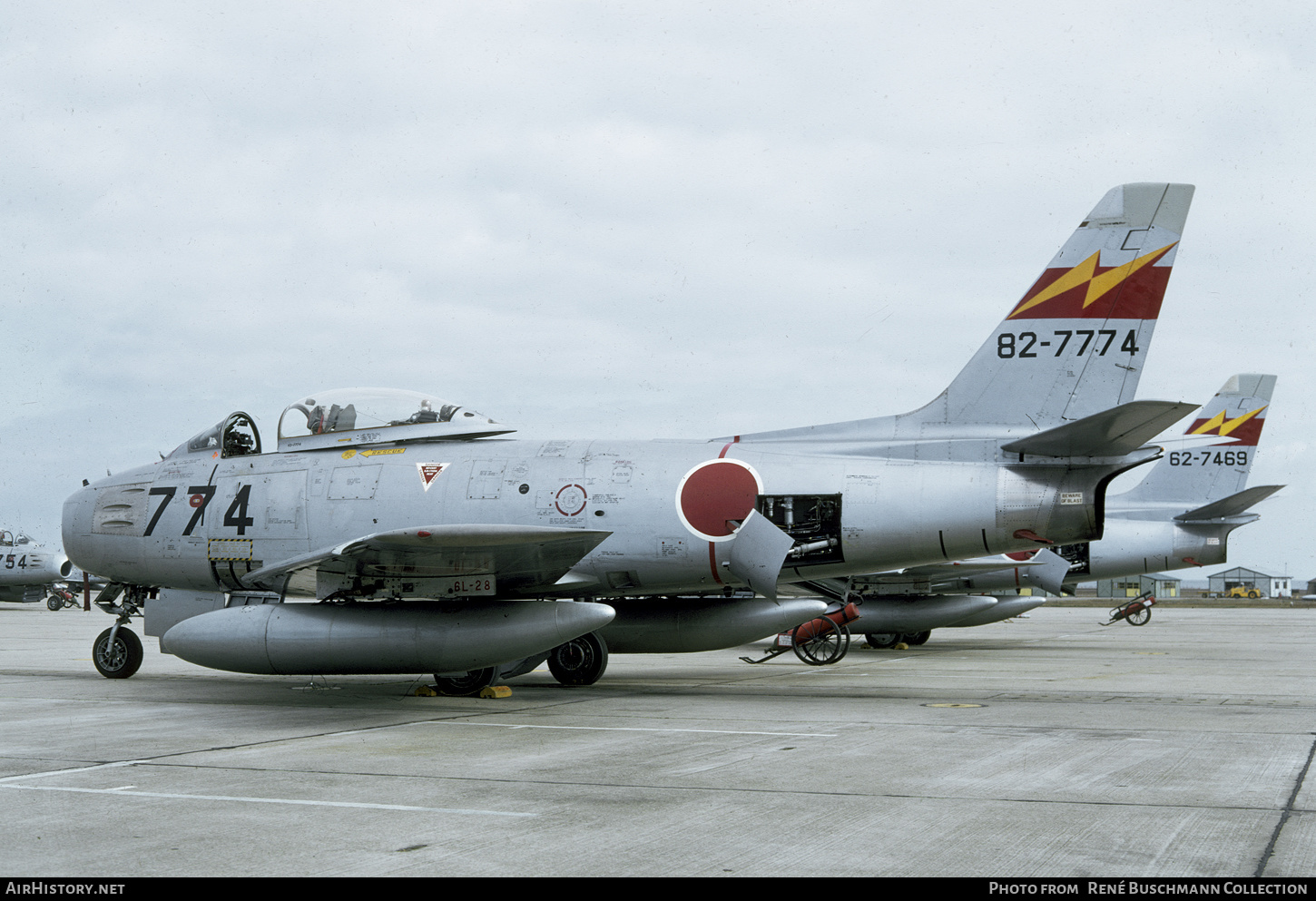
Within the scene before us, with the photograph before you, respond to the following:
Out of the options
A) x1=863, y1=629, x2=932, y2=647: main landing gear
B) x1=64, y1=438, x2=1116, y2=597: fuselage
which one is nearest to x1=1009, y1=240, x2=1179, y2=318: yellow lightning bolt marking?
x1=64, y1=438, x2=1116, y2=597: fuselage

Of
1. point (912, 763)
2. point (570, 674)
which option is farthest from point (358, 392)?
point (912, 763)

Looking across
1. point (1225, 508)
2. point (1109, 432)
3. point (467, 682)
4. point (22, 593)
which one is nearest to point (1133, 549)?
point (1225, 508)

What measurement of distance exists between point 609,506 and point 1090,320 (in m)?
5.59

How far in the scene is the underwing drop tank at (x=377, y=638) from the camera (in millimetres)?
11289

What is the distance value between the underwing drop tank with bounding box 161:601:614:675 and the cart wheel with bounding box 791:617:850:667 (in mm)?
7667

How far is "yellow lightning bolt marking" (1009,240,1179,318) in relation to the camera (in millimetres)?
12062

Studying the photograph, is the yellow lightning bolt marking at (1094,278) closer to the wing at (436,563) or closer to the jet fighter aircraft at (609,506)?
the jet fighter aircraft at (609,506)

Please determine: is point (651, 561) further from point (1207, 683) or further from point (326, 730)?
point (1207, 683)

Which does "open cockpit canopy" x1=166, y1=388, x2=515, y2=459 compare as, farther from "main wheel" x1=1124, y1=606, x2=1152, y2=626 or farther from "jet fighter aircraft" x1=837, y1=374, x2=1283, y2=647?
"main wheel" x1=1124, y1=606, x2=1152, y2=626

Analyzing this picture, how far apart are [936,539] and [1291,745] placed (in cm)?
384

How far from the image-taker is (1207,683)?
15266 mm

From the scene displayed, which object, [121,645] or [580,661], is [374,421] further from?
[121,645]

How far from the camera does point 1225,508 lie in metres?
26.5

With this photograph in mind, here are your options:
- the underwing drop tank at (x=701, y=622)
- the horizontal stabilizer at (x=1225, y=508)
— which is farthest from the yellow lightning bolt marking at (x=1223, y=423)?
the underwing drop tank at (x=701, y=622)
